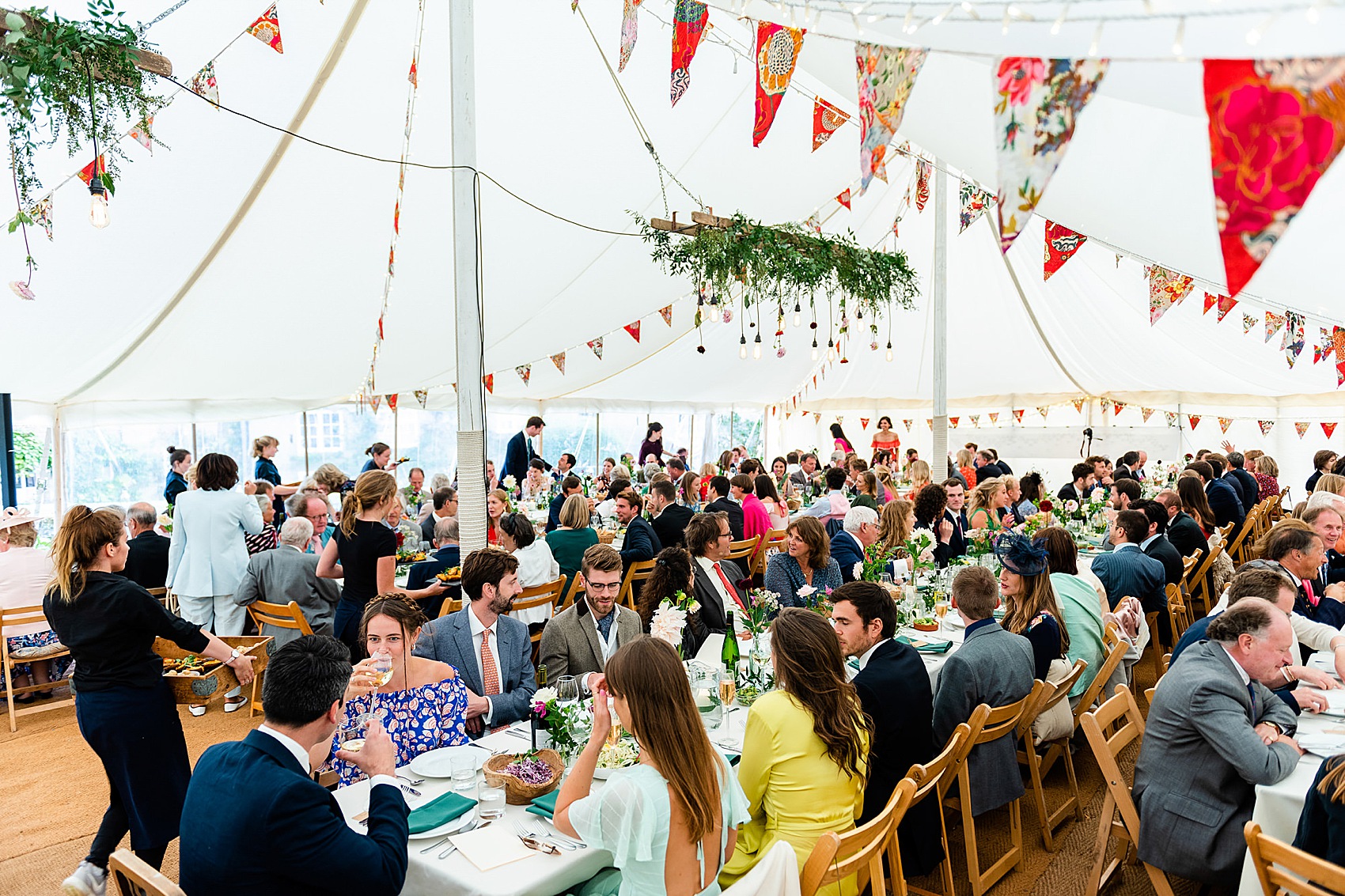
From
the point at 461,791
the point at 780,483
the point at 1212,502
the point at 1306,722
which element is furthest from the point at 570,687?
the point at 780,483

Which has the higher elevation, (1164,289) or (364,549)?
(1164,289)

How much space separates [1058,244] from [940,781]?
6.94 metres

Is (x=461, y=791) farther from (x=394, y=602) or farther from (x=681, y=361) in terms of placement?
(x=681, y=361)

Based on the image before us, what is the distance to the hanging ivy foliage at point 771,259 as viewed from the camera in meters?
6.74

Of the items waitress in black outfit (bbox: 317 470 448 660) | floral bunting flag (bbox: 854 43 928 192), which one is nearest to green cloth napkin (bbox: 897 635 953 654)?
floral bunting flag (bbox: 854 43 928 192)

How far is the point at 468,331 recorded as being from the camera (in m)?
4.57

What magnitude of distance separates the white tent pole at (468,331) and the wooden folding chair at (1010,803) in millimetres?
2757

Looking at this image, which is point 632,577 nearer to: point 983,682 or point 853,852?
point 983,682

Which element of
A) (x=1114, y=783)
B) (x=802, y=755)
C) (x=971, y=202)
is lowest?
(x=1114, y=783)

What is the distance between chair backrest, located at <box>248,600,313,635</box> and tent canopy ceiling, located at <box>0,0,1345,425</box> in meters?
2.37

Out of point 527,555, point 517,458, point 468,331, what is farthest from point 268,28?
point 517,458

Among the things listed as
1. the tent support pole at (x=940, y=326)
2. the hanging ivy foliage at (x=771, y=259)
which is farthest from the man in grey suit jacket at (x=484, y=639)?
the tent support pole at (x=940, y=326)

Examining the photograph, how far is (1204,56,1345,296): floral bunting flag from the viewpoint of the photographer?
66.5 inches

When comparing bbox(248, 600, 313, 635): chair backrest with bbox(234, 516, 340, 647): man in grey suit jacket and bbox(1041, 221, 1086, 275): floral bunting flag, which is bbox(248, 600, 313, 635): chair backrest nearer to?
bbox(234, 516, 340, 647): man in grey suit jacket
